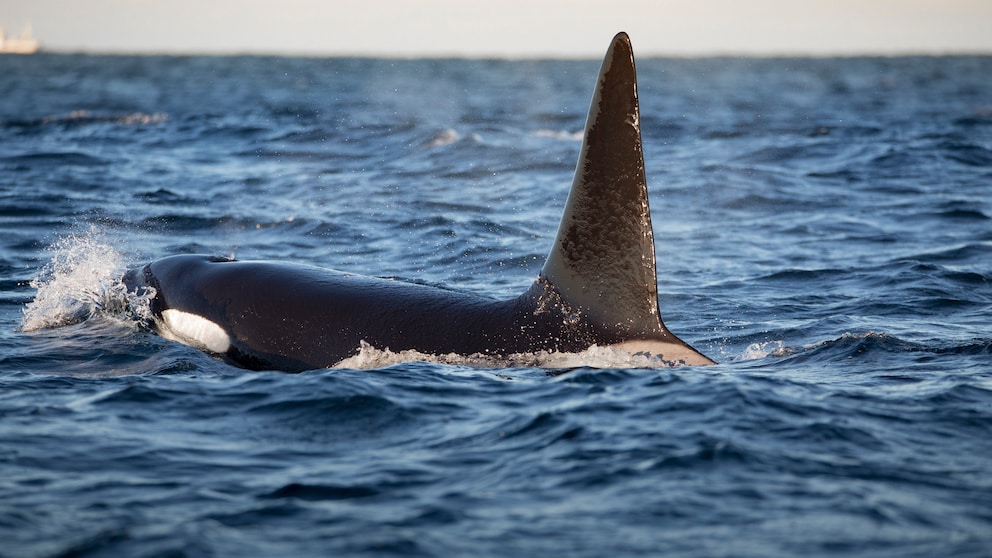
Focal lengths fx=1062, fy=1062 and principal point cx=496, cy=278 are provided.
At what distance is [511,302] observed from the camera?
862 cm

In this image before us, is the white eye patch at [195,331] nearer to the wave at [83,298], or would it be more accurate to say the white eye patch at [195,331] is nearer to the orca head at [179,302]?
the orca head at [179,302]

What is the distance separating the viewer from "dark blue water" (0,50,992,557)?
220 inches

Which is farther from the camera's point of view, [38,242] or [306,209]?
[306,209]

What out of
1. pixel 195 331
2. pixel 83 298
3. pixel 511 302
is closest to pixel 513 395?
pixel 511 302

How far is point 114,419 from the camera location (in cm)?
767

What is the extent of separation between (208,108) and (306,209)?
2867cm

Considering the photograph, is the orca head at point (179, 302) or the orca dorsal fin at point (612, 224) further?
the orca head at point (179, 302)

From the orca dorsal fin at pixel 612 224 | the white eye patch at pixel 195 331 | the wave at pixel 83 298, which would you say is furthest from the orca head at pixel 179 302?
the orca dorsal fin at pixel 612 224

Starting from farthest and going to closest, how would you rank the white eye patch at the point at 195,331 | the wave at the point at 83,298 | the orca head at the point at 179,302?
1. the wave at the point at 83,298
2. the orca head at the point at 179,302
3. the white eye patch at the point at 195,331

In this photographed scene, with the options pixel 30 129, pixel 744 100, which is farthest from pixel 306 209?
pixel 744 100

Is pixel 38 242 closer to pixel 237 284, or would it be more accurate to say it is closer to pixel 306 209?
pixel 306 209

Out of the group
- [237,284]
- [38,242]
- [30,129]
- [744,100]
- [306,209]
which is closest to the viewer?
[237,284]

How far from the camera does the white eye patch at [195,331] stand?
9516 millimetres

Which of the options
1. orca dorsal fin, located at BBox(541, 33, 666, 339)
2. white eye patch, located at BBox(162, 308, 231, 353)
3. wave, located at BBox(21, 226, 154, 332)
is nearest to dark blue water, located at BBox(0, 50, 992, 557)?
wave, located at BBox(21, 226, 154, 332)
